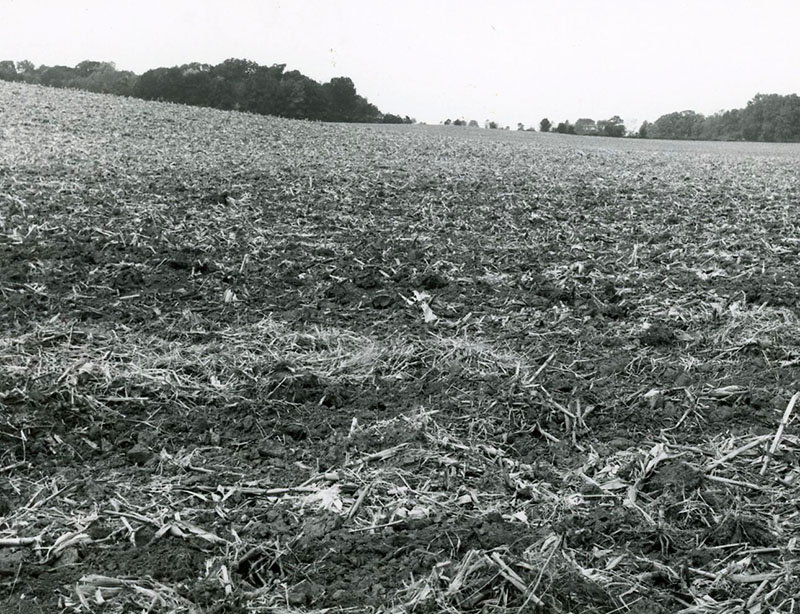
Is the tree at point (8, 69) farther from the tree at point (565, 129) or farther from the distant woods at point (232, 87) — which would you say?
the tree at point (565, 129)

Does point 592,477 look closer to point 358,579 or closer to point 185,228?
point 358,579

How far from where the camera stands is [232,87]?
4216 cm

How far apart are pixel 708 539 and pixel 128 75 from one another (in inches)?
1940

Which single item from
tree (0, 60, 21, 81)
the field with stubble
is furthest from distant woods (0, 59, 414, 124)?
the field with stubble

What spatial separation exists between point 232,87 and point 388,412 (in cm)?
4120

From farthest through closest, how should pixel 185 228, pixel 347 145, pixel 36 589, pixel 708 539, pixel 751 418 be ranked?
pixel 347 145 < pixel 185 228 < pixel 751 418 < pixel 708 539 < pixel 36 589

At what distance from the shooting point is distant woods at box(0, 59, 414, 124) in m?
41.9

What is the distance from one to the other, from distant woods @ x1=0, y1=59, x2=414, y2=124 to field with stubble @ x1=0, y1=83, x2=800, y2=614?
34.0 meters

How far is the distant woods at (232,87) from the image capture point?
137 feet

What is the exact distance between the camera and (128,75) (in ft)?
151

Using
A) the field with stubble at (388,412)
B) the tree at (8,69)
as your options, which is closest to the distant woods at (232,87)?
the tree at (8,69)

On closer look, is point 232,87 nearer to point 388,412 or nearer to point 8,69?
point 8,69

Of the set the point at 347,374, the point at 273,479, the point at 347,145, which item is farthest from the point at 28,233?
the point at 347,145

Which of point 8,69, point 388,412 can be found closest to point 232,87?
point 8,69
